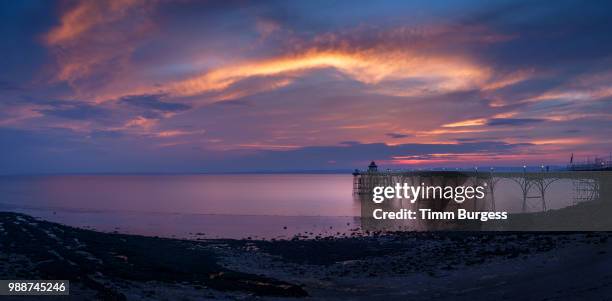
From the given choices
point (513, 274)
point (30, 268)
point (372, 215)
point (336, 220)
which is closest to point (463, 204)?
point (372, 215)

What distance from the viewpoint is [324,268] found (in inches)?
1069

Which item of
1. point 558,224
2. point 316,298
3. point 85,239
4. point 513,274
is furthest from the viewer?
point 558,224

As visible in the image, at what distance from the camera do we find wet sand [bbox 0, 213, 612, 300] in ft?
59.8

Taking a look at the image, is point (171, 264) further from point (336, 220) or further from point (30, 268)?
point (336, 220)

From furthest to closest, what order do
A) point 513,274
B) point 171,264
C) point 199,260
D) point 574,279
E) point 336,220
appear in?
point 336,220 → point 199,260 → point 171,264 → point 513,274 → point 574,279

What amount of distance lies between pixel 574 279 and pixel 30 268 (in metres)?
25.0

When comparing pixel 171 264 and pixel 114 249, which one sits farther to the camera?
pixel 114 249

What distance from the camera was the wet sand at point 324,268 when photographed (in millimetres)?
18219

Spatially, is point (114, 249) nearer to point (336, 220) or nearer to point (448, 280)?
point (448, 280)

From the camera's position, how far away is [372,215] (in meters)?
63.4

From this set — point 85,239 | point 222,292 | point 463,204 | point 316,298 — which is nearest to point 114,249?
point 85,239

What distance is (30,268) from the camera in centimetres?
2289

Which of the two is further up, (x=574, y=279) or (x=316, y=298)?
(x=574, y=279)

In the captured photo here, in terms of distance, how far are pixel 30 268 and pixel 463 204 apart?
57359mm
